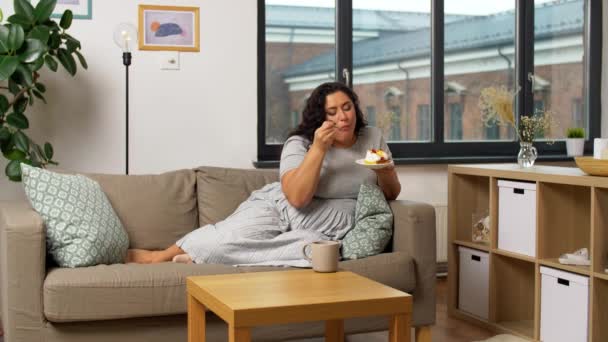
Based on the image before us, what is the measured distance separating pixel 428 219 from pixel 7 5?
7.01 ft

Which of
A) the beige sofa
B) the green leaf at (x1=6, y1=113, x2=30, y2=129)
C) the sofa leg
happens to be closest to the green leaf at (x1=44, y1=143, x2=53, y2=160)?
the green leaf at (x1=6, y1=113, x2=30, y2=129)

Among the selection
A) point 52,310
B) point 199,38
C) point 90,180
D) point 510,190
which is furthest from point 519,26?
point 52,310

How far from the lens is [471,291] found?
3.89 meters

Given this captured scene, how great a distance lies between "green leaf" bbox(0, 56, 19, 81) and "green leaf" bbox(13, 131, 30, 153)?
1.24 ft

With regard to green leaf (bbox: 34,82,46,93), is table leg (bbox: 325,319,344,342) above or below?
below

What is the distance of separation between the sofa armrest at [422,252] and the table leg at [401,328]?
0.88 meters

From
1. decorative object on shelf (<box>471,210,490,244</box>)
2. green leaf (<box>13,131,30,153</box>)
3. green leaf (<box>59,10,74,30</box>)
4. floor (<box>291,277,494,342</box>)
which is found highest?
green leaf (<box>59,10,74,30</box>)

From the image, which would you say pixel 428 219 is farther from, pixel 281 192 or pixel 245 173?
pixel 245 173

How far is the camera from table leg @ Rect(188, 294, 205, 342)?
2.55 m

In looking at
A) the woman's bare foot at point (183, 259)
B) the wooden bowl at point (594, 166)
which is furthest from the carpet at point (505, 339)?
the woman's bare foot at point (183, 259)

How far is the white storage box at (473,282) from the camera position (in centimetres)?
379

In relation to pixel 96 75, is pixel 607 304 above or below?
below

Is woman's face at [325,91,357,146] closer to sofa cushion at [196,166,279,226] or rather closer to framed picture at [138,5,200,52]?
sofa cushion at [196,166,279,226]

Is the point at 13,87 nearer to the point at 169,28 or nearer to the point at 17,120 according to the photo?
the point at 17,120
